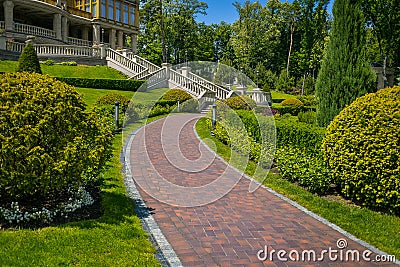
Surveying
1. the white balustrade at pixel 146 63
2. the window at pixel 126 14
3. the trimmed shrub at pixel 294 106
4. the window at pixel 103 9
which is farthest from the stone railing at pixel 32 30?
the trimmed shrub at pixel 294 106

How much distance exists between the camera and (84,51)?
3216 centimetres

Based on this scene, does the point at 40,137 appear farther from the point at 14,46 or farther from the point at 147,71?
the point at 147,71

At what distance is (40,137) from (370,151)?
18.6ft

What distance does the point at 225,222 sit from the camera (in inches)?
244

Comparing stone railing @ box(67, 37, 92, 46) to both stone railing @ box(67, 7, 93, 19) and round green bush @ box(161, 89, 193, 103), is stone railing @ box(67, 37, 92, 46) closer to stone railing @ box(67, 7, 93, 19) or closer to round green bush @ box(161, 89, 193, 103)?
stone railing @ box(67, 7, 93, 19)

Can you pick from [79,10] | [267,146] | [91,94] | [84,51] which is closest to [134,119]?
[91,94]

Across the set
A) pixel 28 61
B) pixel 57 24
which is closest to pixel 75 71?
pixel 28 61

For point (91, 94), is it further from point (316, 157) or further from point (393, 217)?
point (393, 217)

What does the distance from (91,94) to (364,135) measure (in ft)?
59.9

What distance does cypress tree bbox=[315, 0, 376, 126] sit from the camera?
10.7m

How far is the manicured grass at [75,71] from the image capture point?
80.2 feet

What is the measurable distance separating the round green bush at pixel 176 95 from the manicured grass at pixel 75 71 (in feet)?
21.3

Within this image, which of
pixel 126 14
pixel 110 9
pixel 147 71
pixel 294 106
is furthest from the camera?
pixel 126 14

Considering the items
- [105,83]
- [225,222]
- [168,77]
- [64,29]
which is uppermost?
[64,29]
